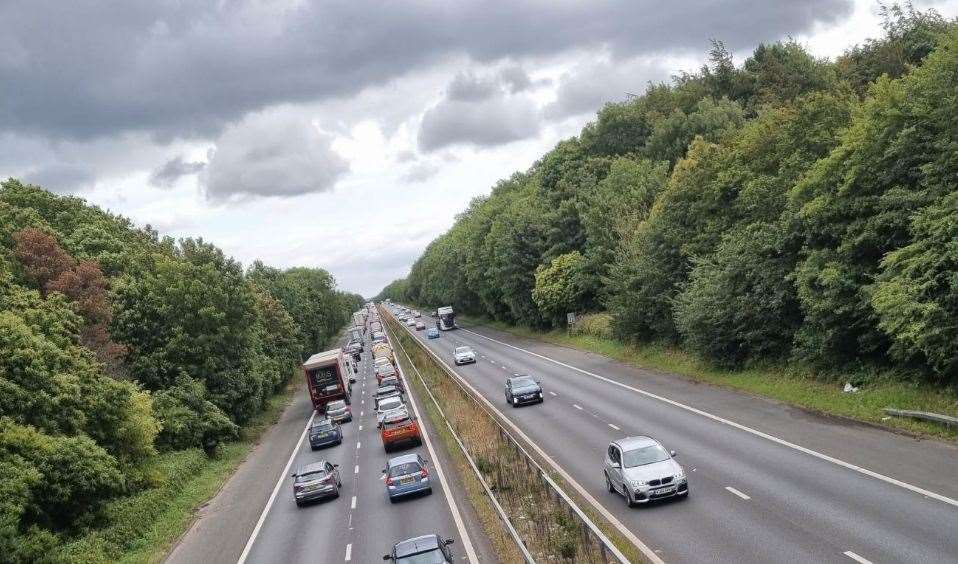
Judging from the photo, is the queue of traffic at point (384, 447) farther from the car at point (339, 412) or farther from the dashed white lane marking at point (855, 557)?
the dashed white lane marking at point (855, 557)

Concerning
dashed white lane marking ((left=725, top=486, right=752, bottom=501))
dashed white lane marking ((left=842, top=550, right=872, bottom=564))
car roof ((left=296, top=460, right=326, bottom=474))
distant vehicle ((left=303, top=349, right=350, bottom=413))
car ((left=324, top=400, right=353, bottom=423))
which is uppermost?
distant vehicle ((left=303, top=349, right=350, bottom=413))

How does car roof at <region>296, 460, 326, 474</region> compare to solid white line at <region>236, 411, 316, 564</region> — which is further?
car roof at <region>296, 460, 326, 474</region>

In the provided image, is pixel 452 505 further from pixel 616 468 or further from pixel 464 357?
pixel 464 357

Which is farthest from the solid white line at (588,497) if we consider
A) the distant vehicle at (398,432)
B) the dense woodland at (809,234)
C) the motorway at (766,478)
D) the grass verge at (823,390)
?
the dense woodland at (809,234)

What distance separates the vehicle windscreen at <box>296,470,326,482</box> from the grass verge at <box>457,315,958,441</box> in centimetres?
1714

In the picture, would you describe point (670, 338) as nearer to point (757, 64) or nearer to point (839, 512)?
point (839, 512)

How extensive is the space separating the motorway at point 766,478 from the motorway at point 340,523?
3649mm

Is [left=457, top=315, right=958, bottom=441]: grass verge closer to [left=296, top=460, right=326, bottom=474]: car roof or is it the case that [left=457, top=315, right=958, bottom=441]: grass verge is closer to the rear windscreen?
[left=296, top=460, right=326, bottom=474]: car roof

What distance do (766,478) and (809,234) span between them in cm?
1377

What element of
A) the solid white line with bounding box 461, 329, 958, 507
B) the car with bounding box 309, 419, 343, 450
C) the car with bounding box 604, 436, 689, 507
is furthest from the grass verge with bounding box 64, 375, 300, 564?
the solid white line with bounding box 461, 329, 958, 507

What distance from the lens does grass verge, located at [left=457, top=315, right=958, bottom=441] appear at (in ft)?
76.0

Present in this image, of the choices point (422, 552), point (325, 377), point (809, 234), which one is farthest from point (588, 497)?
point (325, 377)

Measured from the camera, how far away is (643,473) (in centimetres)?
1919

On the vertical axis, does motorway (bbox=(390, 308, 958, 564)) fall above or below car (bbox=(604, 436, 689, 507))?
below
